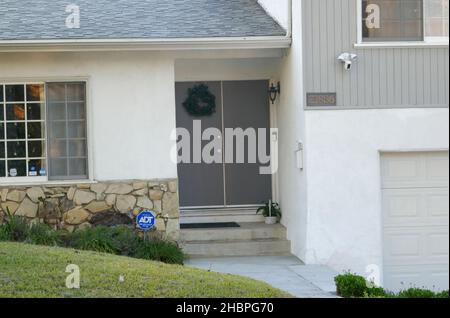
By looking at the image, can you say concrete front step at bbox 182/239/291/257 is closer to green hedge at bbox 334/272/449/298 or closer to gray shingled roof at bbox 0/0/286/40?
gray shingled roof at bbox 0/0/286/40

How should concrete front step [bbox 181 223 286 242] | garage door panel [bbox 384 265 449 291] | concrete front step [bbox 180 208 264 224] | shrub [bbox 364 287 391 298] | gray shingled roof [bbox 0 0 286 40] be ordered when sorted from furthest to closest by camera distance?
concrete front step [bbox 180 208 264 224], concrete front step [bbox 181 223 286 242], gray shingled roof [bbox 0 0 286 40], garage door panel [bbox 384 265 449 291], shrub [bbox 364 287 391 298]

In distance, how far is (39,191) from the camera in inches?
573

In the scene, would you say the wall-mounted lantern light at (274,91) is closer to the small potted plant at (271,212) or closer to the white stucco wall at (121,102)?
the small potted plant at (271,212)

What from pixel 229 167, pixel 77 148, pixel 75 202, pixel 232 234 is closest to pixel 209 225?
pixel 232 234

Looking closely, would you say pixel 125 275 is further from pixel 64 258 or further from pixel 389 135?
pixel 389 135

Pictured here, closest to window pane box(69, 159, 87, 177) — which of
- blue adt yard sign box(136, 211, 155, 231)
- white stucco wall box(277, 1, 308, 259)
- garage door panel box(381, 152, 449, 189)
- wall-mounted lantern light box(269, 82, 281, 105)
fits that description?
blue adt yard sign box(136, 211, 155, 231)

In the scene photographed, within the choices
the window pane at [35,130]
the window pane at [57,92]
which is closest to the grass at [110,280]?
the window pane at [35,130]

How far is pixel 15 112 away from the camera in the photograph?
14.8 m

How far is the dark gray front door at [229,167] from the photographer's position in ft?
54.1

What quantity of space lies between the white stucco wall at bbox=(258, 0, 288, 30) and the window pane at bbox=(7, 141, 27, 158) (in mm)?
4769

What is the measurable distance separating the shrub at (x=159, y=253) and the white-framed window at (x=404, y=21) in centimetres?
436

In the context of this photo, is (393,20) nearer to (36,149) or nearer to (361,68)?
(361,68)

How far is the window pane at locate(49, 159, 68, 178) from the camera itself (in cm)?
1479
